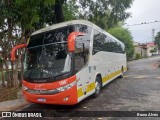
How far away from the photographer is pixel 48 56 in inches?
317

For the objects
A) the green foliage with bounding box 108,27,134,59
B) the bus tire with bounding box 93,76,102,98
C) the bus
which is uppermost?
the green foliage with bounding box 108,27,134,59

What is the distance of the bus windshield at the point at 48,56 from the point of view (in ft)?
25.1

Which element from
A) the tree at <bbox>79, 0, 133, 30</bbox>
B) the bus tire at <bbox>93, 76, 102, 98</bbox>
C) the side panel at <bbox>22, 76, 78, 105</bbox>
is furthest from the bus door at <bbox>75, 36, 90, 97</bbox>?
the tree at <bbox>79, 0, 133, 30</bbox>

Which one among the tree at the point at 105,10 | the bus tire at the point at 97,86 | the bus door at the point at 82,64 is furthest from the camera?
the tree at the point at 105,10

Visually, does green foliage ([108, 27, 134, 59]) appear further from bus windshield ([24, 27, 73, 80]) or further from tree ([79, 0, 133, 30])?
bus windshield ([24, 27, 73, 80])

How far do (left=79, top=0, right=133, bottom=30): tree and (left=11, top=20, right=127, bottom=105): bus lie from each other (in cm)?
820

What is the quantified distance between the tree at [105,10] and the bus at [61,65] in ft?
26.9

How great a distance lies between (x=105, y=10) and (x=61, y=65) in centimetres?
1199

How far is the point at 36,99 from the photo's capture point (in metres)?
7.95

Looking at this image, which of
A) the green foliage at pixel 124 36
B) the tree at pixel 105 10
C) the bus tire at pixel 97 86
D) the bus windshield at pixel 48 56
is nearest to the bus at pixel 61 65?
the bus windshield at pixel 48 56

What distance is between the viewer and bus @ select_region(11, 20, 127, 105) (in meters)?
7.50

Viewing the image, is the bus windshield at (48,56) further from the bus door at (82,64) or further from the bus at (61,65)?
the bus door at (82,64)

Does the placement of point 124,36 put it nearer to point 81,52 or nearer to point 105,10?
point 105,10

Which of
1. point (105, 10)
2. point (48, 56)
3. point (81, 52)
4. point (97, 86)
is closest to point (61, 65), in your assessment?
point (48, 56)
